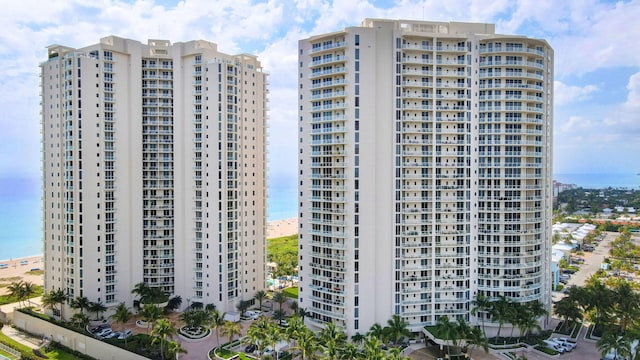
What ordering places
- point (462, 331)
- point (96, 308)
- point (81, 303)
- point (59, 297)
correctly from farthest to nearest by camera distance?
1. point (59, 297)
2. point (96, 308)
3. point (81, 303)
4. point (462, 331)

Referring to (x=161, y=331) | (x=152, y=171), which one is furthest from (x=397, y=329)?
(x=152, y=171)

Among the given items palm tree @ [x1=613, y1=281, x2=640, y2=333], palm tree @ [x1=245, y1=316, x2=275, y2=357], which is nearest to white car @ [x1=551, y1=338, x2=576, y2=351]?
palm tree @ [x1=613, y1=281, x2=640, y2=333]

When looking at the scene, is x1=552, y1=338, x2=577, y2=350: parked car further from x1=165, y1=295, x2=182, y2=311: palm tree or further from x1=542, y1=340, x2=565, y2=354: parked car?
x1=165, y1=295, x2=182, y2=311: palm tree

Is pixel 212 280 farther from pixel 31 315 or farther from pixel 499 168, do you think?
pixel 499 168

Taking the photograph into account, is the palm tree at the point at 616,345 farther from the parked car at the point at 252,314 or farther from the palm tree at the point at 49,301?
the palm tree at the point at 49,301

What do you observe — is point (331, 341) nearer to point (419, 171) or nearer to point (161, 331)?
point (161, 331)

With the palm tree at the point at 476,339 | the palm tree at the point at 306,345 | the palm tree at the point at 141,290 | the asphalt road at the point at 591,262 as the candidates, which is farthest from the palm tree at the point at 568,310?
the palm tree at the point at 141,290
